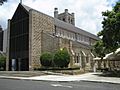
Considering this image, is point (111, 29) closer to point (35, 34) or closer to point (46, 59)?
point (46, 59)

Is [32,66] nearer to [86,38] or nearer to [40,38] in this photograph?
[40,38]

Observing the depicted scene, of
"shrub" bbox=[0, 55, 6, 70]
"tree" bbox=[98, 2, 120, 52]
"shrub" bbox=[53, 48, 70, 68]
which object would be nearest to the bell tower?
"shrub" bbox=[0, 55, 6, 70]

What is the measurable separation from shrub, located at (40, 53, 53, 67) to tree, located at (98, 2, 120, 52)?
37.5 feet

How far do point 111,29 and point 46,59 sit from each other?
560 inches

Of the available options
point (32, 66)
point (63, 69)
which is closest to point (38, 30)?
point (32, 66)

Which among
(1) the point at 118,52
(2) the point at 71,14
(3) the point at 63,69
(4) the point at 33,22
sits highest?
(2) the point at 71,14

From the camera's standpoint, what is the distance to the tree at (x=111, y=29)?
28047 mm

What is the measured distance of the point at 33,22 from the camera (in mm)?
41875

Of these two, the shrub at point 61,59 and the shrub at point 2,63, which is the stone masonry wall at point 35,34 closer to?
the shrub at point 61,59

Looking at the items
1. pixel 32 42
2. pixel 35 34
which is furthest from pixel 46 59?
pixel 35 34

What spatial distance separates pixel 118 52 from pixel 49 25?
17913 mm

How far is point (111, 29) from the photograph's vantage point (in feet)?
93.1

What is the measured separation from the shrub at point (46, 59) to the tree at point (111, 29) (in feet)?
37.5

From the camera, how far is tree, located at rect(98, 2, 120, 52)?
28047 millimetres
